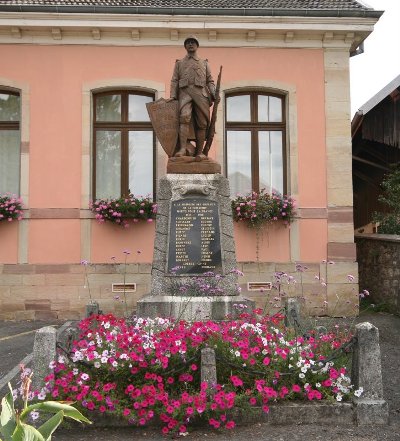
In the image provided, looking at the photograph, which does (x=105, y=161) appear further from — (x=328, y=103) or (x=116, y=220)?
(x=328, y=103)

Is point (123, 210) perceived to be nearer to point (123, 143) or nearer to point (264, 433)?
point (123, 143)

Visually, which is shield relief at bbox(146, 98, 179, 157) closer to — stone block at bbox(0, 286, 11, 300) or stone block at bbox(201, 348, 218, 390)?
stone block at bbox(201, 348, 218, 390)

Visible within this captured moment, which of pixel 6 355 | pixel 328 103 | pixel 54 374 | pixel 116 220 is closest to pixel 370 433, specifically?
pixel 54 374

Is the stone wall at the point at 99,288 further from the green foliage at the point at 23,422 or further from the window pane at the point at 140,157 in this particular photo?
the green foliage at the point at 23,422

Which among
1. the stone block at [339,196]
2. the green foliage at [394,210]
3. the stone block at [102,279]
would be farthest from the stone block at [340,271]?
the stone block at [102,279]

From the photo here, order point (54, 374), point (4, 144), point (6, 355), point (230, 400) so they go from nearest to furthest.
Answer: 1. point (230, 400)
2. point (54, 374)
3. point (6, 355)
4. point (4, 144)

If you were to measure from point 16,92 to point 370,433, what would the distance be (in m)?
8.45

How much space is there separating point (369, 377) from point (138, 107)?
7274 millimetres

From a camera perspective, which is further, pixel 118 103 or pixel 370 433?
pixel 118 103

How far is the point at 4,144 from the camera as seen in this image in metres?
9.73

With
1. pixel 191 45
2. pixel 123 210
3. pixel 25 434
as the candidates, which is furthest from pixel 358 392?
pixel 123 210

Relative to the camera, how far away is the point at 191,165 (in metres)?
5.91

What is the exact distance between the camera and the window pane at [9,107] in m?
9.67

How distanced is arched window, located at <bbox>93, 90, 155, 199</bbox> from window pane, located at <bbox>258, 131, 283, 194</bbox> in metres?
2.08
